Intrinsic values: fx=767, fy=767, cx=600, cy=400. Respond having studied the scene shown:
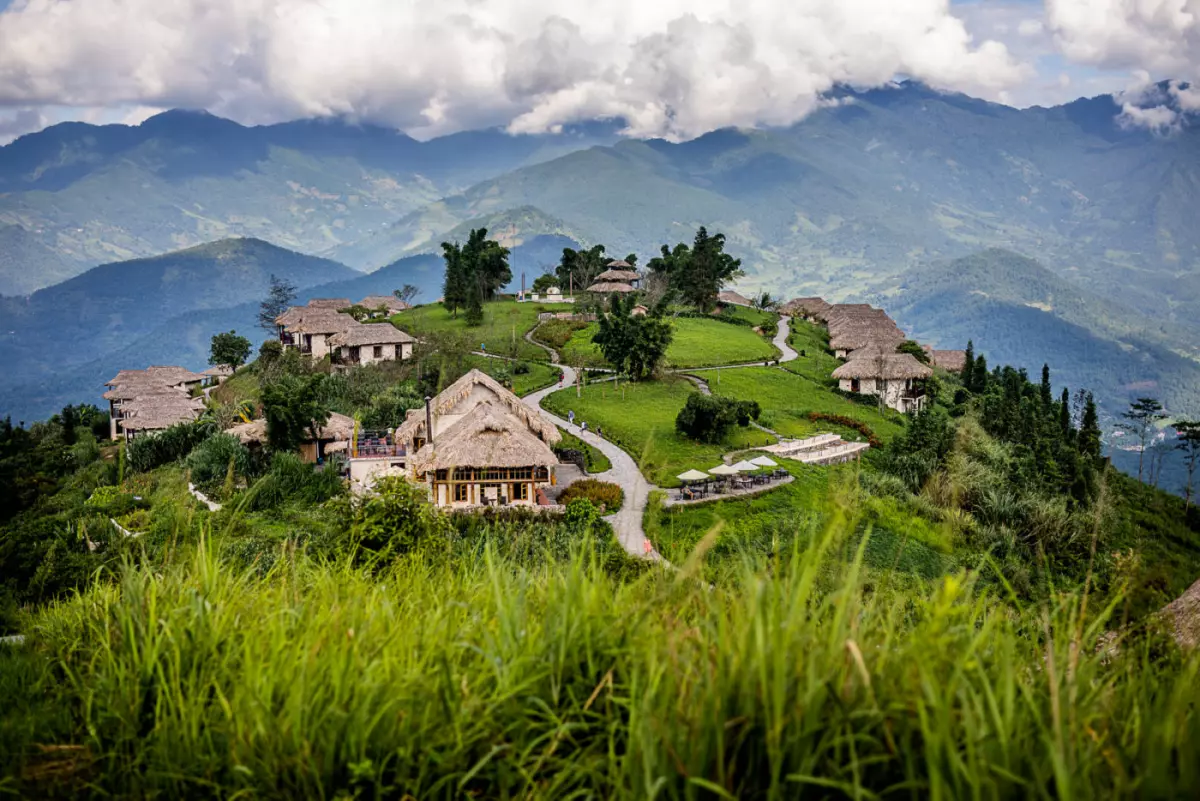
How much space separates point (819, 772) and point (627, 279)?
3352 inches

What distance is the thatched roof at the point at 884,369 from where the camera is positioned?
56469mm

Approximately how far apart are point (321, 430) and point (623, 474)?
15507mm

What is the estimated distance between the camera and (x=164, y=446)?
40219 mm

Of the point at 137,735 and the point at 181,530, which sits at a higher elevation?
the point at 181,530

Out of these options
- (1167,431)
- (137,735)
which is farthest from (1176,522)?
(1167,431)

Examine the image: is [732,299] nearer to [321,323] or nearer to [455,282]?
[455,282]

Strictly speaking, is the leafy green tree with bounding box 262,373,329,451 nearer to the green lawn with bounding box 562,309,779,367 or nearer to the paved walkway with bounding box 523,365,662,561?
the paved walkway with bounding box 523,365,662,561

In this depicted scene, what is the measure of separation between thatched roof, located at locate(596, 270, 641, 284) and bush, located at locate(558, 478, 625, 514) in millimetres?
54391

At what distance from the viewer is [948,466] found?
32.9 meters

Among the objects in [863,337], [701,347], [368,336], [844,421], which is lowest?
[844,421]

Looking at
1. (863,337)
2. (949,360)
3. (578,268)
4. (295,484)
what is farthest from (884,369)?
(295,484)

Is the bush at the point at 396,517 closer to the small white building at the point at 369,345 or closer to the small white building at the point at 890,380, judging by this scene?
the small white building at the point at 890,380

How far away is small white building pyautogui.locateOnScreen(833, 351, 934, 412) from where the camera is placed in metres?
56.6

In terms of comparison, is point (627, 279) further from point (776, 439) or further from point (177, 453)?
point (177, 453)
